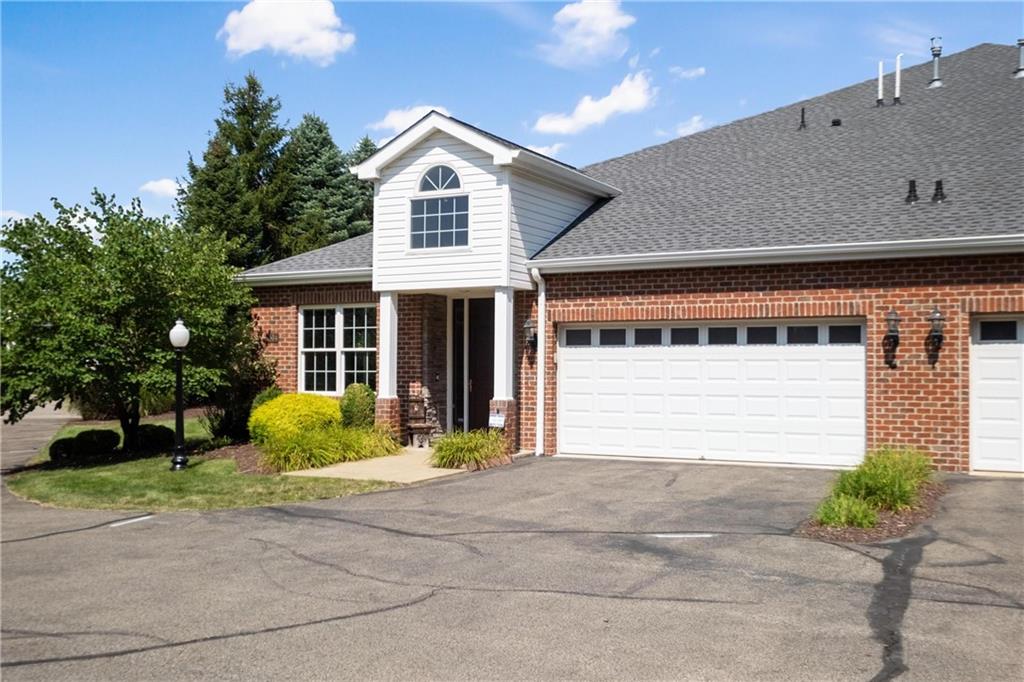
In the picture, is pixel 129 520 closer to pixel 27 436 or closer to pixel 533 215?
pixel 533 215

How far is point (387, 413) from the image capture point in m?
16.8

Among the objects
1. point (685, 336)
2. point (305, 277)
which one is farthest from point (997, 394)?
point (305, 277)

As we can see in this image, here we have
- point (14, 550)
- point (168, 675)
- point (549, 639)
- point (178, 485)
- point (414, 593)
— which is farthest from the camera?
point (178, 485)

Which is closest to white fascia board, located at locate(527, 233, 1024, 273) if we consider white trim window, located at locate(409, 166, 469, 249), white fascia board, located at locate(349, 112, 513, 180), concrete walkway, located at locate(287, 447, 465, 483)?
white trim window, located at locate(409, 166, 469, 249)

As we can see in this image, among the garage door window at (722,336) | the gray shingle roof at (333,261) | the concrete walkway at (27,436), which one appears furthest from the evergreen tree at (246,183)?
the garage door window at (722,336)

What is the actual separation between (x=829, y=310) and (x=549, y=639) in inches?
376

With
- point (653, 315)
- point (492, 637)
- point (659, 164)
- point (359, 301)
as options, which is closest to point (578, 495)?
point (653, 315)

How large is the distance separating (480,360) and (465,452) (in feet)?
12.9

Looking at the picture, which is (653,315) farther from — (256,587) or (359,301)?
(256,587)

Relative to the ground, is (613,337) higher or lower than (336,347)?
higher

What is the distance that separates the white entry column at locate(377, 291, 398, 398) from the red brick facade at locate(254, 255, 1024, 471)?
370 mm

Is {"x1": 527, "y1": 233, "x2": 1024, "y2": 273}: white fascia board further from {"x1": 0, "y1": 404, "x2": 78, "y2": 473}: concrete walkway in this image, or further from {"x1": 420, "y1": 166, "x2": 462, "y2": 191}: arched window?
{"x1": 0, "y1": 404, "x2": 78, "y2": 473}: concrete walkway

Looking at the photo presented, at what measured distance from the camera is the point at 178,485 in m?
13.2

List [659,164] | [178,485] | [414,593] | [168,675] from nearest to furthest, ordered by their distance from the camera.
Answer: [168,675] < [414,593] < [178,485] < [659,164]
